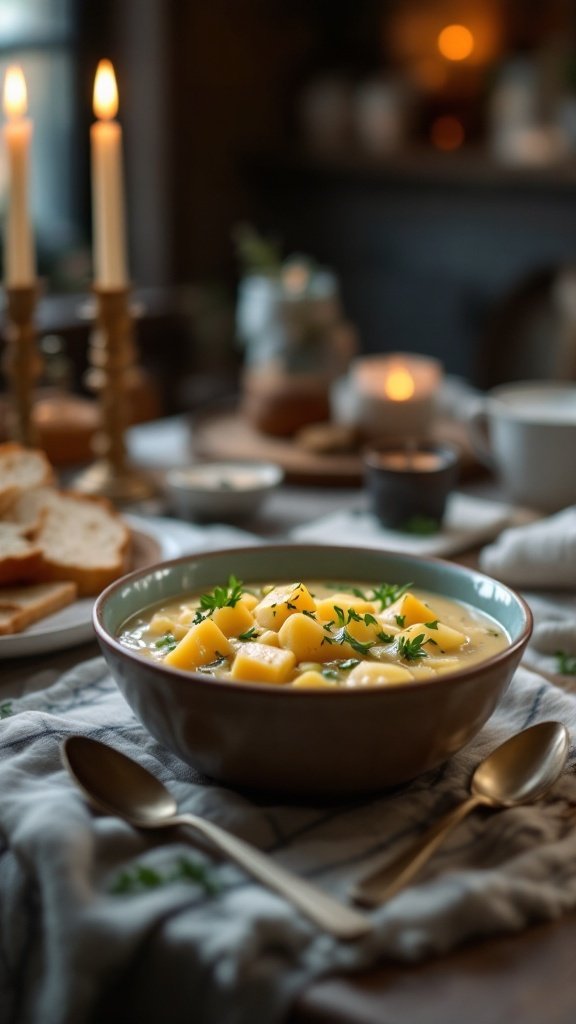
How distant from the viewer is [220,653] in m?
1.08

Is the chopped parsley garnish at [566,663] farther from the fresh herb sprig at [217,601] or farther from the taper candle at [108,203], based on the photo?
the taper candle at [108,203]

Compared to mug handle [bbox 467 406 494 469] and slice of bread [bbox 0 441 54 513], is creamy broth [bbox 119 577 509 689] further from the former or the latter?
mug handle [bbox 467 406 494 469]

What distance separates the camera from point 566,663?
1.38 m

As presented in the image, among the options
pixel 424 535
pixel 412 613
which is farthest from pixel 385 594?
pixel 424 535

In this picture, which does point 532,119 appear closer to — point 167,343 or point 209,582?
point 167,343

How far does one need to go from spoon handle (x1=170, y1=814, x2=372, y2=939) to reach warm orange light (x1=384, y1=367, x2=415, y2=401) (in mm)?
1503

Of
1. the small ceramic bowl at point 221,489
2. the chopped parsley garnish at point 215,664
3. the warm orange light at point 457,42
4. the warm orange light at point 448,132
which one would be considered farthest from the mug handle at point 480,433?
the warm orange light at point 457,42

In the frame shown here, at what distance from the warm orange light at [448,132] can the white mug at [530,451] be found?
10.3ft

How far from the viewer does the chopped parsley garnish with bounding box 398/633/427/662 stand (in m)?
1.08

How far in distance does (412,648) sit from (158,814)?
0.28 metres

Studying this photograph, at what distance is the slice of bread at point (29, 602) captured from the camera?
139 cm

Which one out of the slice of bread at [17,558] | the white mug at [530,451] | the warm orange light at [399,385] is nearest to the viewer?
the slice of bread at [17,558]

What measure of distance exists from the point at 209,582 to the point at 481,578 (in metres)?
0.31

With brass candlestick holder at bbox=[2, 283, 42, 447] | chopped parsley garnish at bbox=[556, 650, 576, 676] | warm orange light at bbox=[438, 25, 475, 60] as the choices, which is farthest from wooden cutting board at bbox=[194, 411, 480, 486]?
warm orange light at bbox=[438, 25, 475, 60]
